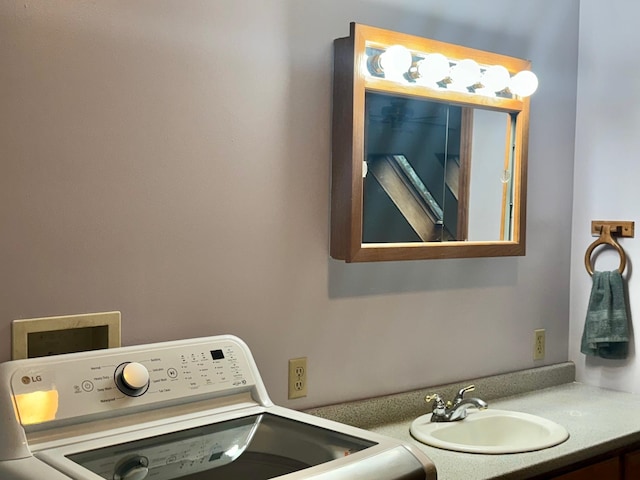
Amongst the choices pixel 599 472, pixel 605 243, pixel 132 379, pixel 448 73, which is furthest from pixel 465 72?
pixel 132 379

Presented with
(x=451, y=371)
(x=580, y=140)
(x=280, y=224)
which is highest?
(x=580, y=140)

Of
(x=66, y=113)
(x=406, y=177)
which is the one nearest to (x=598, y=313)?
(x=406, y=177)

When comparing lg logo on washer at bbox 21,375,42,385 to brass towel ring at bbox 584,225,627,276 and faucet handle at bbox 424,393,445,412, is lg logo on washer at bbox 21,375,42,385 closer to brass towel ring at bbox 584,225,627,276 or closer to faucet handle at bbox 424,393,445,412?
faucet handle at bbox 424,393,445,412

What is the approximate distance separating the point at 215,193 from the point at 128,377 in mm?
493

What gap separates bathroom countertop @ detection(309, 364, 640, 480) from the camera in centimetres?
176

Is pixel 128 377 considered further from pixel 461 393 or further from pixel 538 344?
pixel 538 344

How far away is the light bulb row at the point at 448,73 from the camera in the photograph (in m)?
2.02

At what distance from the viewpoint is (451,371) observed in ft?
7.66

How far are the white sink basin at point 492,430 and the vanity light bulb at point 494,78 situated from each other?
3.19 feet

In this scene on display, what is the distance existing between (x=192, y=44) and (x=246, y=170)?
325 mm

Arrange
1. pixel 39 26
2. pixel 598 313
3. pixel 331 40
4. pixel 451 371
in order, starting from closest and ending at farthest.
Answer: pixel 39 26, pixel 331 40, pixel 451 371, pixel 598 313

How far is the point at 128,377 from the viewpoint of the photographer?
154 centimetres

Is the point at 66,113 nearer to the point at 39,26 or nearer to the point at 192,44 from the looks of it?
the point at 39,26

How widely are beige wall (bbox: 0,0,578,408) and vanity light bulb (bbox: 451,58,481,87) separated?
15cm
